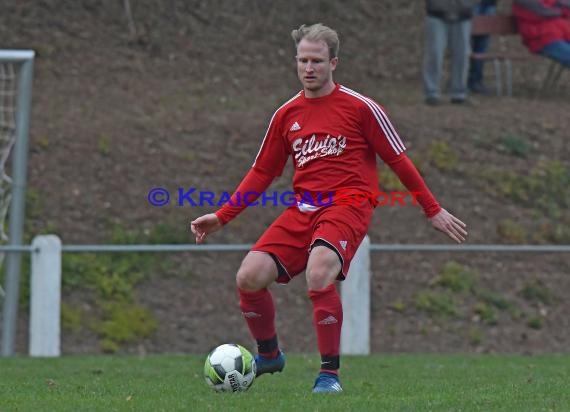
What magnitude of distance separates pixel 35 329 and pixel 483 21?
766 centimetres

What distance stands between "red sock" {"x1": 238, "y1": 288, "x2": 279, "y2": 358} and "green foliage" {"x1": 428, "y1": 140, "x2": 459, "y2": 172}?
829cm

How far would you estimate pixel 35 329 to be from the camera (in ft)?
37.4

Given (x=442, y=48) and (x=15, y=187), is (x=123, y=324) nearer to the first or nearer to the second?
(x=15, y=187)

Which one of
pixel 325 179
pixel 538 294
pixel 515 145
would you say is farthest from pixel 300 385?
pixel 515 145

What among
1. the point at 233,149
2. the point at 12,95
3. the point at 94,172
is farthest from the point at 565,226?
the point at 12,95

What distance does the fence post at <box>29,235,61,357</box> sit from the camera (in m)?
11.4

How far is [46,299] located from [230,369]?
15.4ft

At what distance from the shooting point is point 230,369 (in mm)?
7055

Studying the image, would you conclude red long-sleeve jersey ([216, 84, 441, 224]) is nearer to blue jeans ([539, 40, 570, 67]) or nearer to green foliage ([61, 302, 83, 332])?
green foliage ([61, 302, 83, 332])

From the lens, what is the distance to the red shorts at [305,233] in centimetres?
696

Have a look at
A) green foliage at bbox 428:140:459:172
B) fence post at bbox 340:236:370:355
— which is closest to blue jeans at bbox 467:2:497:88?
green foliage at bbox 428:140:459:172

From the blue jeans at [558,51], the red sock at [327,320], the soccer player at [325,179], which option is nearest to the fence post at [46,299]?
the soccer player at [325,179]

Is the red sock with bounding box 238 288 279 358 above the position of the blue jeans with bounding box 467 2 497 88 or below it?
below

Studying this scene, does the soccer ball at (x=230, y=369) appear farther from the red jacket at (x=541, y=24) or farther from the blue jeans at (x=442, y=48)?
the red jacket at (x=541, y=24)
